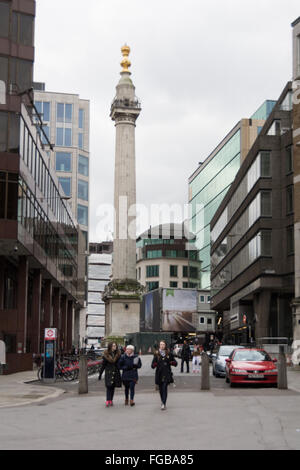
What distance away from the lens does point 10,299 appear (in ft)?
164

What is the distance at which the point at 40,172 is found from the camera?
4784 centimetres

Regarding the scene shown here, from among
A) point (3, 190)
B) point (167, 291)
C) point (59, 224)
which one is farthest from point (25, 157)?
point (167, 291)

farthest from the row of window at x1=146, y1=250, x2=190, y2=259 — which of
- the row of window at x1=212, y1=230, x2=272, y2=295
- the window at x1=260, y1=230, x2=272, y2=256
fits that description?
the window at x1=260, y1=230, x2=272, y2=256

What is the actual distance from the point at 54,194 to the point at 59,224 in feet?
14.3

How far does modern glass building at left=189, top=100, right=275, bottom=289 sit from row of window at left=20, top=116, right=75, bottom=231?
4365 cm

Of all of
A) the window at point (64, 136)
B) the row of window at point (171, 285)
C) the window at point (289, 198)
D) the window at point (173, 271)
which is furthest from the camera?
the window at point (173, 271)

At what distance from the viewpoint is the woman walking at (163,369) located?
1784 cm

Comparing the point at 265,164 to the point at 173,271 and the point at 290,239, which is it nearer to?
the point at 290,239

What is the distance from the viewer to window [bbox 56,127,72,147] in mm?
116812

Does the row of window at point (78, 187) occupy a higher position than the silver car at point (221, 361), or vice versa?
the row of window at point (78, 187)

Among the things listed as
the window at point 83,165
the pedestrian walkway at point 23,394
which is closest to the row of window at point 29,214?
the pedestrian walkway at point 23,394

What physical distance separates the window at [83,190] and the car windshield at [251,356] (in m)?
86.3

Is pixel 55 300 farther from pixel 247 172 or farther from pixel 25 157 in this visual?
pixel 25 157

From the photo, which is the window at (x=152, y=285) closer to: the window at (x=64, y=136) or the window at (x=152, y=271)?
the window at (x=152, y=271)
